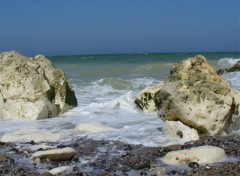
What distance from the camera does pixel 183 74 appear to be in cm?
828

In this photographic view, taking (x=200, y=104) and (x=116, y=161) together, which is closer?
(x=116, y=161)

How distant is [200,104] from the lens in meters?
7.53

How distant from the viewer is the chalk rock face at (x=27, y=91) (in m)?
9.91

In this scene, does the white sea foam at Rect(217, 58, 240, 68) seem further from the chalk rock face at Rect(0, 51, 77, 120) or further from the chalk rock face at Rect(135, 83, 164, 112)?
the chalk rock face at Rect(0, 51, 77, 120)

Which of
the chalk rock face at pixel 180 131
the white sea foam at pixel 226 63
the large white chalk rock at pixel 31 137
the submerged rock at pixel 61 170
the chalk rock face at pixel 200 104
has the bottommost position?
the white sea foam at pixel 226 63

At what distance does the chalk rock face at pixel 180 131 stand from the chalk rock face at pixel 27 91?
3.40 metres

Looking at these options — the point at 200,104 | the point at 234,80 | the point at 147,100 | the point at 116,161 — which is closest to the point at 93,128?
the point at 200,104

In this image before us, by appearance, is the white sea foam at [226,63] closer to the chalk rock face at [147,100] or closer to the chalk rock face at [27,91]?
the chalk rock face at [147,100]

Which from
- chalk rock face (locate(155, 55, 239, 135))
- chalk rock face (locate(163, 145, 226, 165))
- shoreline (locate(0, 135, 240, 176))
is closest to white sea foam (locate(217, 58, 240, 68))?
chalk rock face (locate(155, 55, 239, 135))

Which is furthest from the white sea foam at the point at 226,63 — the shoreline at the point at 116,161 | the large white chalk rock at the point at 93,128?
the shoreline at the point at 116,161

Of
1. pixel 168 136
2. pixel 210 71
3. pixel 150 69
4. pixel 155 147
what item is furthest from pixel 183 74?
pixel 150 69

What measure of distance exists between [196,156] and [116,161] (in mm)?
1067

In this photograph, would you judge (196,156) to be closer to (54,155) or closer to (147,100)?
(54,155)

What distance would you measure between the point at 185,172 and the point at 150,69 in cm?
2390
